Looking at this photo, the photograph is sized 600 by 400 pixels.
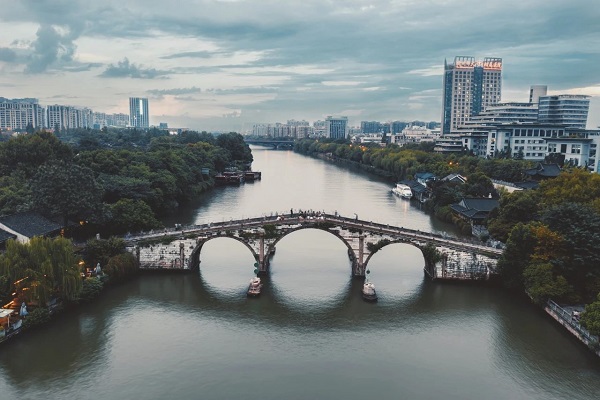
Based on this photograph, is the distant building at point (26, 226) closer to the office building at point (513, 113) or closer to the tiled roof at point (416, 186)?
the tiled roof at point (416, 186)

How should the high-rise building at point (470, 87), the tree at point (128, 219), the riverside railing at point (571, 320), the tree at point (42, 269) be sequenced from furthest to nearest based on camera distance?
the high-rise building at point (470, 87), the tree at point (128, 219), the tree at point (42, 269), the riverside railing at point (571, 320)

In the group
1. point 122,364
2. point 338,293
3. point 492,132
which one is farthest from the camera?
point 492,132

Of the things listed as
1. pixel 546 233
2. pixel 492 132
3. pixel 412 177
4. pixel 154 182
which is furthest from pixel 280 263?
pixel 492 132

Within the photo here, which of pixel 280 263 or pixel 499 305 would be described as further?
pixel 280 263

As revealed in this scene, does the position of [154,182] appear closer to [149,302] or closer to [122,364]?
[149,302]

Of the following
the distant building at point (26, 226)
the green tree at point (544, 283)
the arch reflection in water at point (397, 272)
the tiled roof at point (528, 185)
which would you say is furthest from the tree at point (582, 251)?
the distant building at point (26, 226)

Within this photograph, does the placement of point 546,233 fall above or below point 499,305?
above

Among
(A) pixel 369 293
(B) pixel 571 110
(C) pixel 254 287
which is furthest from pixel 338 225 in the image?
(B) pixel 571 110
